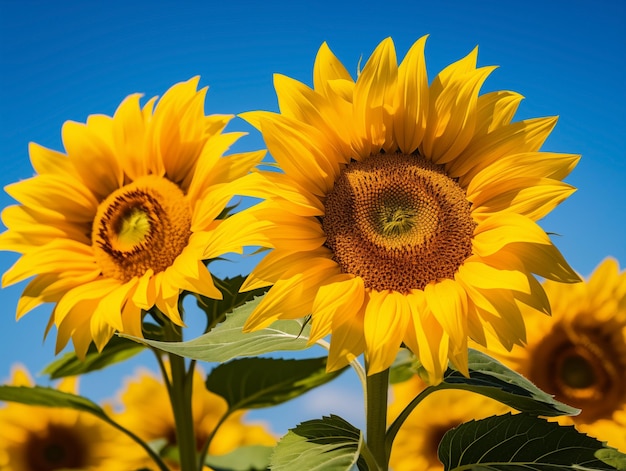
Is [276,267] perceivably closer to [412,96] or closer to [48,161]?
[412,96]

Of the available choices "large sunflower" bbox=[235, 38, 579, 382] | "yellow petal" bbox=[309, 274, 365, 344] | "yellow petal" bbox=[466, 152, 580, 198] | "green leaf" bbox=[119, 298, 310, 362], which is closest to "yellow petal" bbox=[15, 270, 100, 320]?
"green leaf" bbox=[119, 298, 310, 362]

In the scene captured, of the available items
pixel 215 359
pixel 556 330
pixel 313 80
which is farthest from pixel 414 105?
pixel 556 330

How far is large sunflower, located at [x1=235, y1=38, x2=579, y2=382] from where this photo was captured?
139 cm

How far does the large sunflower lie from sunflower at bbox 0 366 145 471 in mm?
1480

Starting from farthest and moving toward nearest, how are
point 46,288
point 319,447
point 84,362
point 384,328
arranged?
point 84,362, point 46,288, point 319,447, point 384,328

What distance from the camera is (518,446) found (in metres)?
1.58

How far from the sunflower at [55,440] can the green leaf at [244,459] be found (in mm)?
339

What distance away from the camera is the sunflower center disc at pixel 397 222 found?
1503 millimetres

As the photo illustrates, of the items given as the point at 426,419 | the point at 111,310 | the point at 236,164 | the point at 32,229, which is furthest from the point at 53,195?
the point at 426,419

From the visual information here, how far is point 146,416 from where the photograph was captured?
8.92ft

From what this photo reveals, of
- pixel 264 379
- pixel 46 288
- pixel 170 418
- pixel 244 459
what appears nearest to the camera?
pixel 46 288

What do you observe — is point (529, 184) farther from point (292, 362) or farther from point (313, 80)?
point (292, 362)

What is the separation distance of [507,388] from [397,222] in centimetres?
39

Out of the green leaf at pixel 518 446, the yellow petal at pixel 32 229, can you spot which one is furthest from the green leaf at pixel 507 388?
the yellow petal at pixel 32 229
